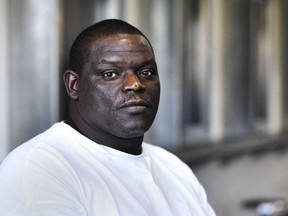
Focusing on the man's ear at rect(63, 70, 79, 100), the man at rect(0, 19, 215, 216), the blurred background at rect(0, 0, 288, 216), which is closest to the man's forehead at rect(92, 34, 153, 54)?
the man at rect(0, 19, 215, 216)

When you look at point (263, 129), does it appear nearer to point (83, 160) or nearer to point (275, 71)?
point (275, 71)

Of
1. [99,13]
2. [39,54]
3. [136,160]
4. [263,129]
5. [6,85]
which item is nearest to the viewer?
[136,160]

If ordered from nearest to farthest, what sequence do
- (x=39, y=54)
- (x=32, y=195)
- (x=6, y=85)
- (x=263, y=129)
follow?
(x=32, y=195), (x=6, y=85), (x=39, y=54), (x=263, y=129)

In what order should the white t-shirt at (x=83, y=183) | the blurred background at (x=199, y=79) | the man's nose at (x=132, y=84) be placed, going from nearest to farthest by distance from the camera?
the white t-shirt at (x=83, y=183)
the man's nose at (x=132, y=84)
the blurred background at (x=199, y=79)

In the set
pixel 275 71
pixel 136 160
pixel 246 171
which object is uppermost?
pixel 136 160

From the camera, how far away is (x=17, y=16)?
2506 mm

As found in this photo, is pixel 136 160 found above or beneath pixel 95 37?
beneath

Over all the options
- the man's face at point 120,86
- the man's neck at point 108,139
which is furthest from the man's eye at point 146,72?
the man's neck at point 108,139

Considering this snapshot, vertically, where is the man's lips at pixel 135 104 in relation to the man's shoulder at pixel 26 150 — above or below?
above

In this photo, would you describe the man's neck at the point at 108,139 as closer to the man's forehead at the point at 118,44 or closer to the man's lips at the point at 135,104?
the man's lips at the point at 135,104

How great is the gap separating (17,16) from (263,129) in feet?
13.0

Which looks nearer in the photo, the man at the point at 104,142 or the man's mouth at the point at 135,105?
the man at the point at 104,142

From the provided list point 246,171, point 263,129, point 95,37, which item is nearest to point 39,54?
point 95,37

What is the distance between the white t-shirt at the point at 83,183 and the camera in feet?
4.26
